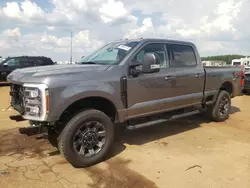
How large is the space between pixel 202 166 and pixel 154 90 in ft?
5.26

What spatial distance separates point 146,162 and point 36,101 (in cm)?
197

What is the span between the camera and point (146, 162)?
432 cm

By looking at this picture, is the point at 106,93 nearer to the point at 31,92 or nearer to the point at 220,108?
the point at 31,92

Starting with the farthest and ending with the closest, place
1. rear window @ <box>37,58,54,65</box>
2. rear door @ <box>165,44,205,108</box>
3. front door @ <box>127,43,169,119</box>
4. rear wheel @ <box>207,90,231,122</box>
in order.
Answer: rear window @ <box>37,58,54,65</box> < rear wheel @ <box>207,90,231,122</box> < rear door @ <box>165,44,205,108</box> < front door @ <box>127,43,169,119</box>

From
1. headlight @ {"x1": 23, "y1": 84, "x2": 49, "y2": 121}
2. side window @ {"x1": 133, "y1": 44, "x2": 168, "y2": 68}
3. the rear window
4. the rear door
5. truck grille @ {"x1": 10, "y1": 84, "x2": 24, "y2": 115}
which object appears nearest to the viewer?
headlight @ {"x1": 23, "y1": 84, "x2": 49, "y2": 121}

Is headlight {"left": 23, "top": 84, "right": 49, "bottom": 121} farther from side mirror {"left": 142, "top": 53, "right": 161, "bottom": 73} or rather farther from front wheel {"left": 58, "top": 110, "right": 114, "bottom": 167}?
side mirror {"left": 142, "top": 53, "right": 161, "bottom": 73}

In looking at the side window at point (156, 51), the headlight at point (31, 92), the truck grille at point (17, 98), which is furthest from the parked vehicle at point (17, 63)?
the headlight at point (31, 92)

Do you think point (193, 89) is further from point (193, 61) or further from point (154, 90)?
point (154, 90)

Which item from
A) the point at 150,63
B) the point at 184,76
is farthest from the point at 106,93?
the point at 184,76

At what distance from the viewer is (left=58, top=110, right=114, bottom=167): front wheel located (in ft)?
12.9

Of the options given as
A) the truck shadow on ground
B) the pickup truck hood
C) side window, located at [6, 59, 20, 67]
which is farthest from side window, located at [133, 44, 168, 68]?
side window, located at [6, 59, 20, 67]

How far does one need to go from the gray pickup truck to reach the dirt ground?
35cm

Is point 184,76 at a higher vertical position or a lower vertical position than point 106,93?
higher

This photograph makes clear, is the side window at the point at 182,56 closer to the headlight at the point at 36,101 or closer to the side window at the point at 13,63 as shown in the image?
the headlight at the point at 36,101
